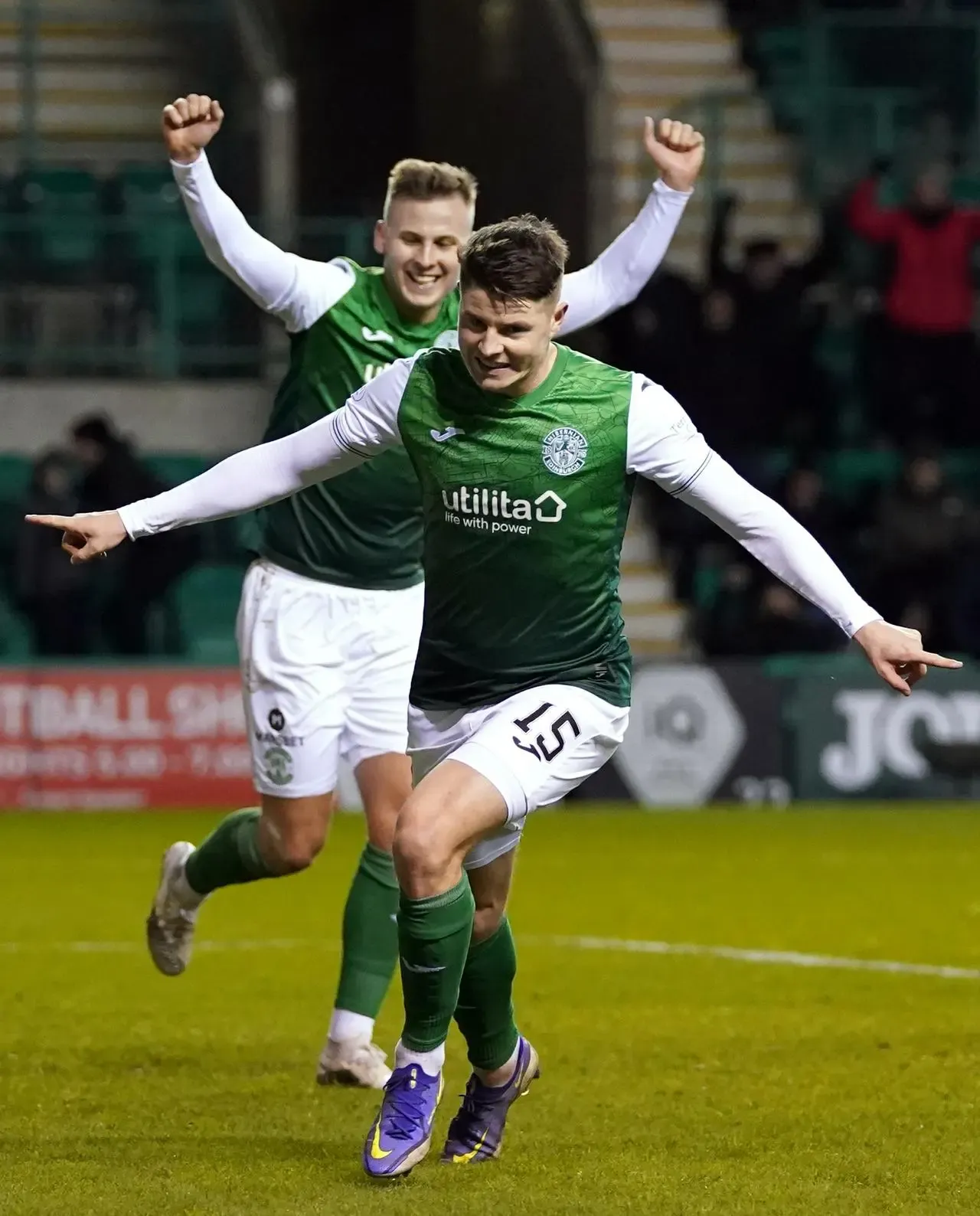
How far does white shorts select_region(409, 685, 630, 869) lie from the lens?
519 centimetres

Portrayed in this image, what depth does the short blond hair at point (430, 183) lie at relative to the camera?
6281 millimetres

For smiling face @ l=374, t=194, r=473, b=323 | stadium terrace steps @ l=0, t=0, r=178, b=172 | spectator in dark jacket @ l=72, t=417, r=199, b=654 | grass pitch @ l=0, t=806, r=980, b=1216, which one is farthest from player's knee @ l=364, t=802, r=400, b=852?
stadium terrace steps @ l=0, t=0, r=178, b=172

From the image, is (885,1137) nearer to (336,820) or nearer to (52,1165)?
(52,1165)

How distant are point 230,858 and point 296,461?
1903 millimetres

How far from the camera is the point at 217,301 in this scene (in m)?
17.9

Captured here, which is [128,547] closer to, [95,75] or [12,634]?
[12,634]

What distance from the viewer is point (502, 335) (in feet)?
16.9

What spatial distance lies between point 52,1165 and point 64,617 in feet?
34.8

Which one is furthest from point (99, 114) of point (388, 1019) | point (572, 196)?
point (388, 1019)

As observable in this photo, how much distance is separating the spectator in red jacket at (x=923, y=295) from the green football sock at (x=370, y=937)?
11.1 m

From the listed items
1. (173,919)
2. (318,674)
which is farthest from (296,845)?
(173,919)

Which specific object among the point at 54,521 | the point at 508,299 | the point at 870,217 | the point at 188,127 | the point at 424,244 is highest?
the point at 188,127

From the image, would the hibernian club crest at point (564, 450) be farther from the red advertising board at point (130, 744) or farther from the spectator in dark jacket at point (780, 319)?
the spectator in dark jacket at point (780, 319)

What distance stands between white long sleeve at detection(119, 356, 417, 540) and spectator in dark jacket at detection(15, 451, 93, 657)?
33.2ft
